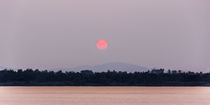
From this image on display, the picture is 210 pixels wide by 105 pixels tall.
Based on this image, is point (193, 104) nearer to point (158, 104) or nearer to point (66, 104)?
point (158, 104)

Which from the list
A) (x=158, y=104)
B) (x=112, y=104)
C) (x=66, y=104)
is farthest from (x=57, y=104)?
(x=158, y=104)

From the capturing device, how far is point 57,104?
95.8 m

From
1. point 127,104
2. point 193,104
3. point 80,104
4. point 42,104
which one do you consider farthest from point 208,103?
point 42,104

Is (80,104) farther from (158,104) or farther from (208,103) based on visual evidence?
(208,103)

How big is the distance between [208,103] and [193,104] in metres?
2.57

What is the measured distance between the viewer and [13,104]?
97.6 meters

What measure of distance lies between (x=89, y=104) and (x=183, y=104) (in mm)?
14940

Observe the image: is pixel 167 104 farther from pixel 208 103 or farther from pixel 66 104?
pixel 66 104

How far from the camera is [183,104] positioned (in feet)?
320

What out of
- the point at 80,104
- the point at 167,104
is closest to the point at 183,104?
the point at 167,104

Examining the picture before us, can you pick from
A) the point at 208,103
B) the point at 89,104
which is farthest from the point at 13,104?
the point at 208,103

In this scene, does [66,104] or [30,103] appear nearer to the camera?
[66,104]

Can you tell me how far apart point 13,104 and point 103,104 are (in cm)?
1438

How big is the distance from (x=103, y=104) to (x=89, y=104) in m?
2.24
